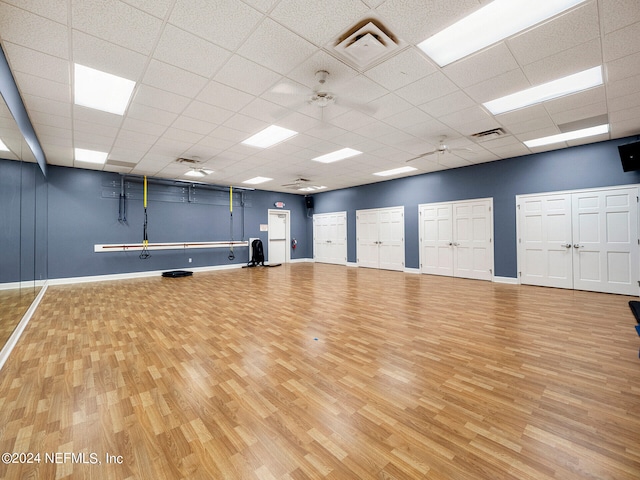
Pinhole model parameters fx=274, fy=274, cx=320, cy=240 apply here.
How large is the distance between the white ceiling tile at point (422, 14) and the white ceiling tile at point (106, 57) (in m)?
2.38

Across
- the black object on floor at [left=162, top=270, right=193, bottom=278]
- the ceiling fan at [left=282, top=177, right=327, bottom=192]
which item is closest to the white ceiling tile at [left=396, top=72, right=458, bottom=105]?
the ceiling fan at [left=282, top=177, right=327, bottom=192]

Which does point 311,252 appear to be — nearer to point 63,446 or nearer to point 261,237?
point 261,237

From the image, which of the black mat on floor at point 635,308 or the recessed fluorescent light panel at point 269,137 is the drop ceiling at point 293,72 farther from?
the black mat on floor at point 635,308

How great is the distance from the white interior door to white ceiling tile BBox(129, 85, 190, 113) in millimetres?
7375

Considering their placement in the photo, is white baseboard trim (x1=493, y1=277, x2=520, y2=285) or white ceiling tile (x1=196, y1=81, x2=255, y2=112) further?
white baseboard trim (x1=493, y1=277, x2=520, y2=285)

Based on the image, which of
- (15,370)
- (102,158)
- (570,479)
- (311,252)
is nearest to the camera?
(570,479)

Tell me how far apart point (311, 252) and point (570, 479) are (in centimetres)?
1099

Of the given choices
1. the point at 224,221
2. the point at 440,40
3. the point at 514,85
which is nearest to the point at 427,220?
the point at 514,85

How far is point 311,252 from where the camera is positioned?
1220 cm

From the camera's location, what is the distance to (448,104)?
12.3ft

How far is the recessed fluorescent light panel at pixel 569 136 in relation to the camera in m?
4.77

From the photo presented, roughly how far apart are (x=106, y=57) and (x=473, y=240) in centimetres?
782

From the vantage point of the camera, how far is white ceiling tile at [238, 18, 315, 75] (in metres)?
2.39

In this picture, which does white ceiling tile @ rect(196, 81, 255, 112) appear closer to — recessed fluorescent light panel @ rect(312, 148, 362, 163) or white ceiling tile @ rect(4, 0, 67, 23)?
white ceiling tile @ rect(4, 0, 67, 23)
